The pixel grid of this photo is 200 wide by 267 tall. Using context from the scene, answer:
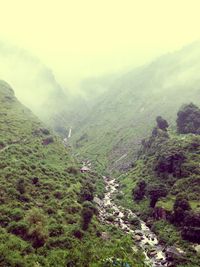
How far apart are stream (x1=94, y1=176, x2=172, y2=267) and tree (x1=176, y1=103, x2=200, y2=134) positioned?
1740 inches

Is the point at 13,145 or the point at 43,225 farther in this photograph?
the point at 13,145

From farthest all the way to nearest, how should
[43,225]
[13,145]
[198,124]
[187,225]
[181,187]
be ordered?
[198,124] → [13,145] → [181,187] → [187,225] → [43,225]

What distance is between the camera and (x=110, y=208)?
98.5 metres

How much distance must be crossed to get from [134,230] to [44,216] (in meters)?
22.1

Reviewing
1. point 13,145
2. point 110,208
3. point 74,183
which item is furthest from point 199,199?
point 13,145

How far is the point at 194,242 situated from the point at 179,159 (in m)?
37.0

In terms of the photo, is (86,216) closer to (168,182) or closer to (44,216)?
(44,216)

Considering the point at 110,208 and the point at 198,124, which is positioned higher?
the point at 198,124

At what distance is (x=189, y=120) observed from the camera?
145 metres

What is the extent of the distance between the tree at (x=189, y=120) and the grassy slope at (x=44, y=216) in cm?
5028

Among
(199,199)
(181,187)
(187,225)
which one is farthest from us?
(181,187)

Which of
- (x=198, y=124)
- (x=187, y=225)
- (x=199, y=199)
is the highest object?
(x=198, y=124)

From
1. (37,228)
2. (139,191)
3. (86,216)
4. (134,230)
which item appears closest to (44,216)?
(37,228)

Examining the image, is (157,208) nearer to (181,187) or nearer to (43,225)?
(181,187)
